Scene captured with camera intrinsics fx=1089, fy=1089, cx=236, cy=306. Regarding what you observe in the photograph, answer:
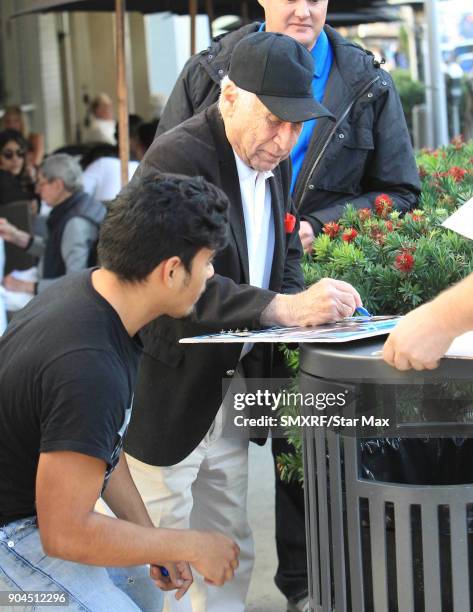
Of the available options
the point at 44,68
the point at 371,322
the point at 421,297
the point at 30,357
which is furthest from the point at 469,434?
the point at 44,68

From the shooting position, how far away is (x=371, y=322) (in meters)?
2.43

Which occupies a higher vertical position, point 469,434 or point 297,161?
point 297,161

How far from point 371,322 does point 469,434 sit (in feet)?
1.06

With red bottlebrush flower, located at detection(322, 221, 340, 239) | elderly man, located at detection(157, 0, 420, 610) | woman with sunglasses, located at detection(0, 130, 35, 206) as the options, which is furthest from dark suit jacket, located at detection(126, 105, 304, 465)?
woman with sunglasses, located at detection(0, 130, 35, 206)

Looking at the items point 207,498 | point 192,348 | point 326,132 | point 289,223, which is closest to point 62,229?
point 326,132

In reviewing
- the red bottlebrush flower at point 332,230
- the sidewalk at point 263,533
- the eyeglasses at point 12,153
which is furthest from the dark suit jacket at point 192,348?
the eyeglasses at point 12,153

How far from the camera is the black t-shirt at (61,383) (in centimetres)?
205

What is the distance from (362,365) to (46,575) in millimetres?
772

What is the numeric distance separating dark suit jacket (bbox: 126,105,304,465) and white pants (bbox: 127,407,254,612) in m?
0.09

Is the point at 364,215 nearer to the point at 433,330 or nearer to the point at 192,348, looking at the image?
the point at 192,348

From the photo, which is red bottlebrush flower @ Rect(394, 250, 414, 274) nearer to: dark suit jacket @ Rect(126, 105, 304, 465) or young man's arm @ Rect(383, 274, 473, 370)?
dark suit jacket @ Rect(126, 105, 304, 465)

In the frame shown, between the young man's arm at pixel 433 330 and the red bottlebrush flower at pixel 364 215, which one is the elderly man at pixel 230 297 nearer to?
the red bottlebrush flower at pixel 364 215

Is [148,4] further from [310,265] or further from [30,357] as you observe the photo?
[30,357]

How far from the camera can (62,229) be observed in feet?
21.6
